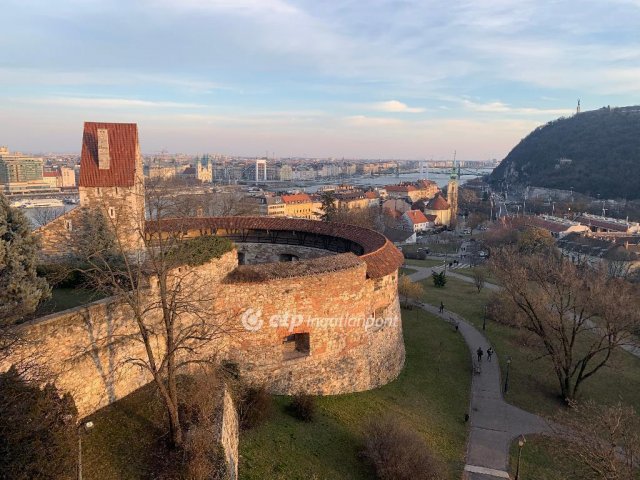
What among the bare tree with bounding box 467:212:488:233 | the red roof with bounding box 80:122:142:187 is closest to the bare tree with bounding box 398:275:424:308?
the red roof with bounding box 80:122:142:187

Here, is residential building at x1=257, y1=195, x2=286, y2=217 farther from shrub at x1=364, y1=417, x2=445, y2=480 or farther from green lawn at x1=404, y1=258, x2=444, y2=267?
shrub at x1=364, y1=417, x2=445, y2=480

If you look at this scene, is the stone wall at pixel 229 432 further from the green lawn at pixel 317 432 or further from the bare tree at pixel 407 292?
the bare tree at pixel 407 292

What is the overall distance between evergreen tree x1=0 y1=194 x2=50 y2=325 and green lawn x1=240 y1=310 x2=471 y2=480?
663 centimetres

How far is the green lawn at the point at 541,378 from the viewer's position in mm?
18328

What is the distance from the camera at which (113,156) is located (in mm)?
20125

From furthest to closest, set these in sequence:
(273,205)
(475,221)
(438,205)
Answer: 1. (438,205)
2. (273,205)
3. (475,221)

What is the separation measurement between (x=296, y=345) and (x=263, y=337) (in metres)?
1.61

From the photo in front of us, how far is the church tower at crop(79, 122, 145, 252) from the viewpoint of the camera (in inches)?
773

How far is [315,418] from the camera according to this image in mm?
13211

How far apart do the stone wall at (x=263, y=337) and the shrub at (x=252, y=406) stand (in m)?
0.93

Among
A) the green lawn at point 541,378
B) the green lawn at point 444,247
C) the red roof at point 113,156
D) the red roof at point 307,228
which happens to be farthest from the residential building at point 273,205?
the red roof at point 113,156

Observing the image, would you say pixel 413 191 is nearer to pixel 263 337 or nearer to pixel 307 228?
pixel 307 228

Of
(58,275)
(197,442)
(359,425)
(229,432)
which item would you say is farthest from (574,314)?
(58,275)

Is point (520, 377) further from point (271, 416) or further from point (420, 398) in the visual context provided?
point (271, 416)
